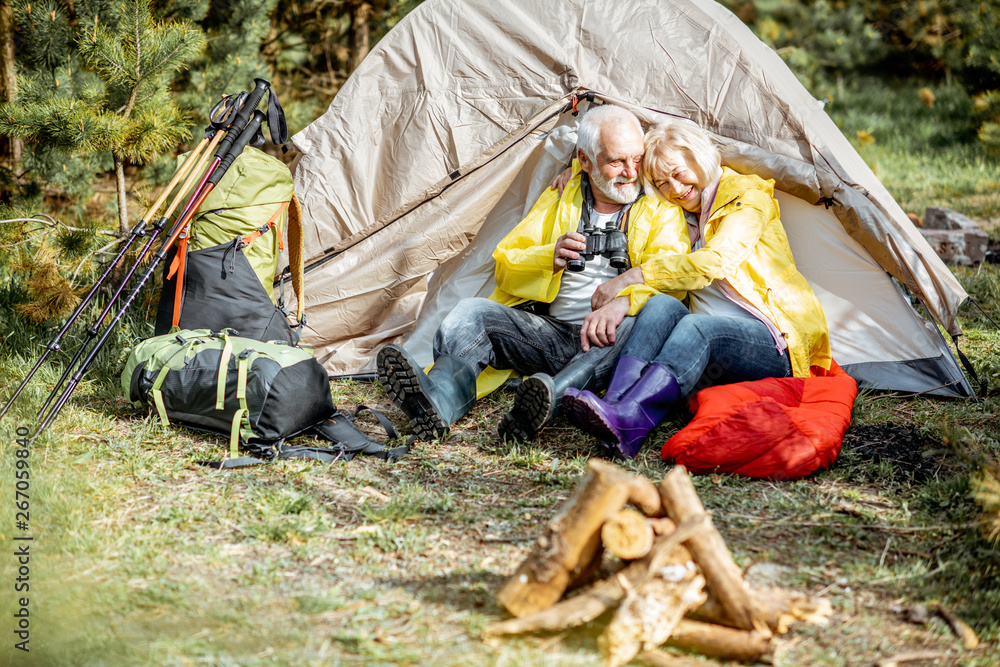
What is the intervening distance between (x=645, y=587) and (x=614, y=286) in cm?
166

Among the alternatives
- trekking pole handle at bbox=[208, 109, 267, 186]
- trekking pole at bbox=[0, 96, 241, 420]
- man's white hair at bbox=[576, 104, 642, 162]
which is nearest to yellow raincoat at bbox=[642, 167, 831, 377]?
man's white hair at bbox=[576, 104, 642, 162]

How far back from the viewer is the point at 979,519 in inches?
92.4

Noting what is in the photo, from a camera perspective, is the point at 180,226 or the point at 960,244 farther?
the point at 960,244

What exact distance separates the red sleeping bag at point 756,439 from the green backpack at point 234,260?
1.82 metres

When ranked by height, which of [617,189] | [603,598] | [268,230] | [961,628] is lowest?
[961,628]

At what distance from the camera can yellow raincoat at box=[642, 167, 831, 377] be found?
3250 millimetres

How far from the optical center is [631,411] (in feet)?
9.77

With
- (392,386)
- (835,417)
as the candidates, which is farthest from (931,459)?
(392,386)

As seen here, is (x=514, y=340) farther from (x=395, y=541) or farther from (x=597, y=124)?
(x=395, y=541)

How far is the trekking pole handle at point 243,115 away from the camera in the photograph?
3.54m

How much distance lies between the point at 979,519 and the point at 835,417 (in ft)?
2.42

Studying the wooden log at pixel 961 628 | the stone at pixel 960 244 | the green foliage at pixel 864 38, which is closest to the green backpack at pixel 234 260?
the wooden log at pixel 961 628

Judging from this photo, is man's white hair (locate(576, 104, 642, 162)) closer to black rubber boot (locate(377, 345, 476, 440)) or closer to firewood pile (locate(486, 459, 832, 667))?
black rubber boot (locate(377, 345, 476, 440))

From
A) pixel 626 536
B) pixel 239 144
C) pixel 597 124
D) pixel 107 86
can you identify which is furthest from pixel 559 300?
pixel 107 86
